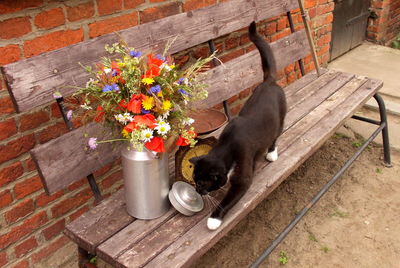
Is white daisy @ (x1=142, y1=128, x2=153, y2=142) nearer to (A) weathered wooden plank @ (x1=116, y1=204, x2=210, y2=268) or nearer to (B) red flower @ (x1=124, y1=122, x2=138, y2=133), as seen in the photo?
(B) red flower @ (x1=124, y1=122, x2=138, y2=133)

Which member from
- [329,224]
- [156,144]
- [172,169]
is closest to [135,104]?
[156,144]

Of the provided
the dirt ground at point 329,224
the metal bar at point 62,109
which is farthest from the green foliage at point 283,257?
the metal bar at point 62,109

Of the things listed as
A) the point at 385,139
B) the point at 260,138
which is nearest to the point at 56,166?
the point at 260,138

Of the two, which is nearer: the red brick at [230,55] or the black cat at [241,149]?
the black cat at [241,149]

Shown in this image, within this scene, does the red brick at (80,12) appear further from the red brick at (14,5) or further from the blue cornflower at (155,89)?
the blue cornflower at (155,89)

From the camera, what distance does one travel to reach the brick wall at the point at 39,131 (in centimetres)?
169

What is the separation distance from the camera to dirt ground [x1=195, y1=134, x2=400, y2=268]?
2.26 meters

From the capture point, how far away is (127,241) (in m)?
1.51

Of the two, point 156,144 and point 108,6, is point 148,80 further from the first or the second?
point 108,6

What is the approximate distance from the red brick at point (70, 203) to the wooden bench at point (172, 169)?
426 millimetres

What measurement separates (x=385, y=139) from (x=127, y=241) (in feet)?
7.55

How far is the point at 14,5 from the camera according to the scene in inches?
63.4

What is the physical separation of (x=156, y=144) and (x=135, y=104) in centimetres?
16

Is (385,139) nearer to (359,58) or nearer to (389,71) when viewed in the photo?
(389,71)
